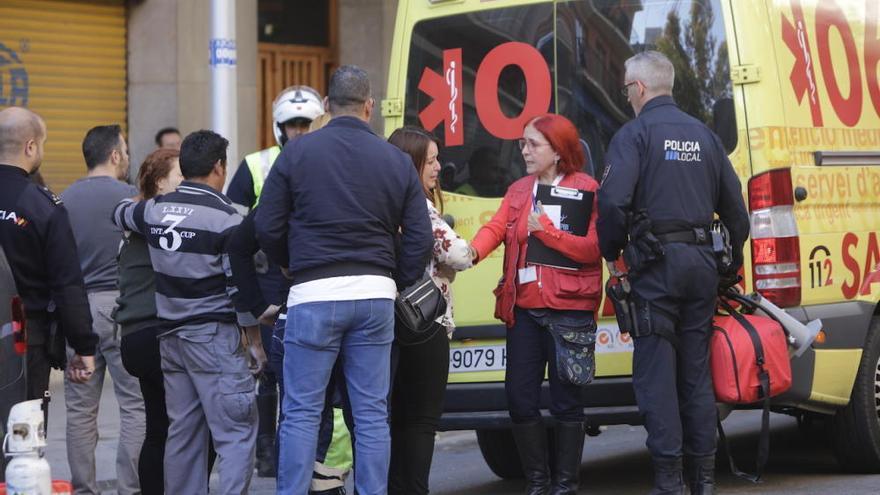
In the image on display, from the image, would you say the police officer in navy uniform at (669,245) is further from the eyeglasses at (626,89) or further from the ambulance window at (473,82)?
the ambulance window at (473,82)

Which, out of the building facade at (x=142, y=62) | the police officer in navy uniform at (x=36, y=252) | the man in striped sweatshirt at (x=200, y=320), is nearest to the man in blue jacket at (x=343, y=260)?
the man in striped sweatshirt at (x=200, y=320)

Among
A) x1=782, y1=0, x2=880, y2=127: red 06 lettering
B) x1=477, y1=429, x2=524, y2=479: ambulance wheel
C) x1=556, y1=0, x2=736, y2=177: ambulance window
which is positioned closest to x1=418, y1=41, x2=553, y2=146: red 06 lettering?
x1=556, y1=0, x2=736, y2=177: ambulance window

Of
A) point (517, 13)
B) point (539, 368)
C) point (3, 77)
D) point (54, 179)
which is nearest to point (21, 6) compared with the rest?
point (3, 77)

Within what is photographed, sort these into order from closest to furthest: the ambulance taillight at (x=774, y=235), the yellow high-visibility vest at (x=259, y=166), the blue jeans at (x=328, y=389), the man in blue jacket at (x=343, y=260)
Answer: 1. the man in blue jacket at (x=343, y=260)
2. the blue jeans at (x=328, y=389)
3. the ambulance taillight at (x=774, y=235)
4. the yellow high-visibility vest at (x=259, y=166)

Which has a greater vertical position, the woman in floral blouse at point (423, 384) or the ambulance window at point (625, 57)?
the ambulance window at point (625, 57)

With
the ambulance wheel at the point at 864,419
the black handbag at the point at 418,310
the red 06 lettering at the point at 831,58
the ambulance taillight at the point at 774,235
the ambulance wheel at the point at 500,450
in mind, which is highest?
the red 06 lettering at the point at 831,58

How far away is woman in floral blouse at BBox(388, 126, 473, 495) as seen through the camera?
6.54 metres

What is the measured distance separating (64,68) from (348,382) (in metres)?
7.96

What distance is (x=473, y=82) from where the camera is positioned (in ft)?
25.4

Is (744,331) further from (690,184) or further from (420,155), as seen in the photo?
(420,155)

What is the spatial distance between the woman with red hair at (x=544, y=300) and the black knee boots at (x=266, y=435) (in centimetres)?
184

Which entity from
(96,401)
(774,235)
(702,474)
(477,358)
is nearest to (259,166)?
(96,401)

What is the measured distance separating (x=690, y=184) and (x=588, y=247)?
0.52m

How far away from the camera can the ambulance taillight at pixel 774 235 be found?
6.96 meters
